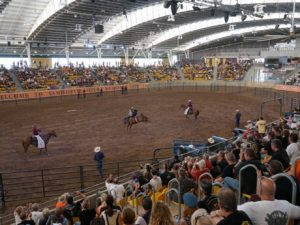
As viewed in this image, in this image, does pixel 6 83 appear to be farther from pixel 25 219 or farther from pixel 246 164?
pixel 246 164

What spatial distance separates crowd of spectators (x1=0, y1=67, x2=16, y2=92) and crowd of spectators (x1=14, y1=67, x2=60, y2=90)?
1.30 meters

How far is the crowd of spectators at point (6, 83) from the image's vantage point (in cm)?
3894

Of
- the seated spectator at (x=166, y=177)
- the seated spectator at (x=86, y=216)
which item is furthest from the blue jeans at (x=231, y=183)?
the seated spectator at (x=86, y=216)

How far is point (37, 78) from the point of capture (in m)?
44.7

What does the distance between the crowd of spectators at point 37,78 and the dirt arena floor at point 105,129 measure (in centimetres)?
1008

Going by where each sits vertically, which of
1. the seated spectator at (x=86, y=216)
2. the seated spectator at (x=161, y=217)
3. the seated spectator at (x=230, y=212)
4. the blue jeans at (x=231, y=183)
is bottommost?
the seated spectator at (x=86, y=216)

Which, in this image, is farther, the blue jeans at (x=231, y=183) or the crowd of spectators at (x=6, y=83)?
the crowd of spectators at (x=6, y=83)

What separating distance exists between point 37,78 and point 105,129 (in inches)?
1086

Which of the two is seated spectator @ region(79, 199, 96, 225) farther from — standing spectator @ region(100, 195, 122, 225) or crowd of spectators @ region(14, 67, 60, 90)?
crowd of spectators @ region(14, 67, 60, 90)

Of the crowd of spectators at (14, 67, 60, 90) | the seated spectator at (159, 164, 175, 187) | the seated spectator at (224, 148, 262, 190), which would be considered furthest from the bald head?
the crowd of spectators at (14, 67, 60, 90)

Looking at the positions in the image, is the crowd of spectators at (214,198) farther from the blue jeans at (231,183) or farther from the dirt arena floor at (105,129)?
the dirt arena floor at (105,129)

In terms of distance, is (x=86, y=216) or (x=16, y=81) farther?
(x=16, y=81)

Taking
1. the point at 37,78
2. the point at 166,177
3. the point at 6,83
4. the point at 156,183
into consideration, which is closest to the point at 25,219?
the point at 156,183

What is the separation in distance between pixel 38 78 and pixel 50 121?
2272 cm
